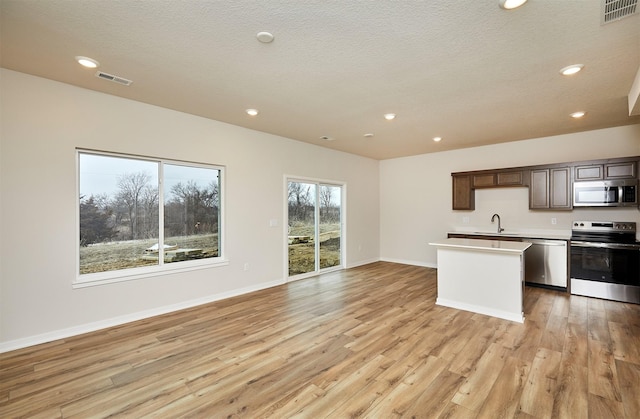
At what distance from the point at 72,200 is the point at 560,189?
717 centimetres

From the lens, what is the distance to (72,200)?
3172 mm

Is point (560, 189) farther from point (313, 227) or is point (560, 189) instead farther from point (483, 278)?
point (313, 227)

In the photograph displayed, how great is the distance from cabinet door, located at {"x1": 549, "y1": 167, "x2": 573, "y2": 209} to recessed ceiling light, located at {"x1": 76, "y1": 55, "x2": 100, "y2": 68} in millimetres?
6657

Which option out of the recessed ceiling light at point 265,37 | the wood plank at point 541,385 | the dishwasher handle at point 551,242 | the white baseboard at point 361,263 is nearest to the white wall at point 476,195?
the white baseboard at point 361,263

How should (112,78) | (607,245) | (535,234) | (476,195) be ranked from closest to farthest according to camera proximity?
(112,78) → (607,245) → (535,234) → (476,195)

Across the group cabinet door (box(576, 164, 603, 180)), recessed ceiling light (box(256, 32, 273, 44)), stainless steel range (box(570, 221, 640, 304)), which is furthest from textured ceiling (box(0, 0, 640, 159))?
stainless steel range (box(570, 221, 640, 304))

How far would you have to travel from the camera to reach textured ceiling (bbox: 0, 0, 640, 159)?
1980 millimetres

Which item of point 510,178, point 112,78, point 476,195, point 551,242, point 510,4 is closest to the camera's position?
point 510,4

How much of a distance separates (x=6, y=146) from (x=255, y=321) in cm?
313

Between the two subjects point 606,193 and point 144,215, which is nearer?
point 144,215

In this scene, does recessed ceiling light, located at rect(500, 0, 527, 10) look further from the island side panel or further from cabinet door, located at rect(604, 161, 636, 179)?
cabinet door, located at rect(604, 161, 636, 179)

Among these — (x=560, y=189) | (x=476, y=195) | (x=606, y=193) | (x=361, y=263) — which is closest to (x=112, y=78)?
(x=361, y=263)

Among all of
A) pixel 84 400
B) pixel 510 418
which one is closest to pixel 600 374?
pixel 510 418

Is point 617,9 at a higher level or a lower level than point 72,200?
higher
